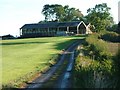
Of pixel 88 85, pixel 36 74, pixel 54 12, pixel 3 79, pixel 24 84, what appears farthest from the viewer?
pixel 54 12

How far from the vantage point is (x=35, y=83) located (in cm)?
2109

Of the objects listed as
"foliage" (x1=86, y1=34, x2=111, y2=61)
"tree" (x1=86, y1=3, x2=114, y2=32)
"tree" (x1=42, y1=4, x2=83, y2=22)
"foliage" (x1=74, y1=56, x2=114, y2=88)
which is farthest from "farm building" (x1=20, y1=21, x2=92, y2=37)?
"foliage" (x1=74, y1=56, x2=114, y2=88)

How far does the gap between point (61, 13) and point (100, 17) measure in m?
36.8

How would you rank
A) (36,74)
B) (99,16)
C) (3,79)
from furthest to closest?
(99,16), (36,74), (3,79)

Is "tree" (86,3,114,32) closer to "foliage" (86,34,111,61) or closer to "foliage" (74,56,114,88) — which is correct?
"foliage" (86,34,111,61)

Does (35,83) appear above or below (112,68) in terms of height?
below

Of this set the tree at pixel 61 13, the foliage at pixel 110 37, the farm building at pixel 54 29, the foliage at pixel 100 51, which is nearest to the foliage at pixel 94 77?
the foliage at pixel 100 51

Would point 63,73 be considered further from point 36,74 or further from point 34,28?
point 34,28

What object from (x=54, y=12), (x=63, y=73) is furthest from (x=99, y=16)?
(x=63, y=73)

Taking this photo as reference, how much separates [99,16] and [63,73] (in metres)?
120

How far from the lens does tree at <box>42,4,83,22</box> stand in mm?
175500

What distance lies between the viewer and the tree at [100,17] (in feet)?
423

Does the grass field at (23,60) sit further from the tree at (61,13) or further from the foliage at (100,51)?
the tree at (61,13)

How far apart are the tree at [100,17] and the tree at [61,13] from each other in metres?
23.3
